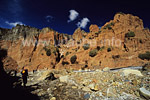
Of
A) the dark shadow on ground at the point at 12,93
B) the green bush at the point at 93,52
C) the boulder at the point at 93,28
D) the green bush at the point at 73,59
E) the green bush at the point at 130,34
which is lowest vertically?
the dark shadow on ground at the point at 12,93

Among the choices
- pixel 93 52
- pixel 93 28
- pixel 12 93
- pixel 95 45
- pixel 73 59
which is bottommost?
pixel 12 93

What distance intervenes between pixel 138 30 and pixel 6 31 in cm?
5569

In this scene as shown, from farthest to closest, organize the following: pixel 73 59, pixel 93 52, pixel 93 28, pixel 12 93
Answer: pixel 93 28 → pixel 73 59 → pixel 93 52 → pixel 12 93

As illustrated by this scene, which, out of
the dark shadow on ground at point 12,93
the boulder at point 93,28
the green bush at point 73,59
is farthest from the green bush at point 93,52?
the dark shadow on ground at point 12,93

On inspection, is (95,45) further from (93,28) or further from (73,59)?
(93,28)

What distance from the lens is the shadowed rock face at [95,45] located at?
20.4 metres

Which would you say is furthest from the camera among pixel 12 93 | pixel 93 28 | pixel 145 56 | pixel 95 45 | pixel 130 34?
pixel 93 28

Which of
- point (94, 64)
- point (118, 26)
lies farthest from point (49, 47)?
point (118, 26)

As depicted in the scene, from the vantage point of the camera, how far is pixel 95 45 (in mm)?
25188

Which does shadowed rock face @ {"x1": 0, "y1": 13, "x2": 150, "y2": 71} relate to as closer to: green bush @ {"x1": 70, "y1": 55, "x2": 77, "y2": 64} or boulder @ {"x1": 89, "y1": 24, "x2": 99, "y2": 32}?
boulder @ {"x1": 89, "y1": 24, "x2": 99, "y2": 32}

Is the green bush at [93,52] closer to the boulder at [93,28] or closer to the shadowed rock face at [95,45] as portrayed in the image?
the shadowed rock face at [95,45]

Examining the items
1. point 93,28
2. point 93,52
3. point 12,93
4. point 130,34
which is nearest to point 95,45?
point 93,52

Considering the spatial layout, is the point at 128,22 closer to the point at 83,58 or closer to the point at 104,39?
the point at 104,39

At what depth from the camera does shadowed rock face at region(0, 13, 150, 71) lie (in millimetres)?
20391
